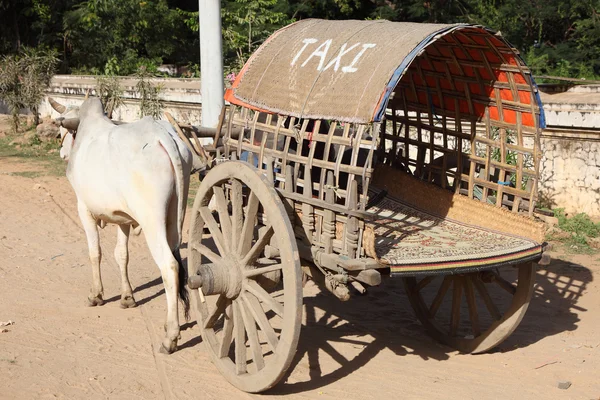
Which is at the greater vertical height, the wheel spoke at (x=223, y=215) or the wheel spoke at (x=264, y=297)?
the wheel spoke at (x=223, y=215)

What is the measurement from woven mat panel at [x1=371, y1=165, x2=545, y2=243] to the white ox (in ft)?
5.04

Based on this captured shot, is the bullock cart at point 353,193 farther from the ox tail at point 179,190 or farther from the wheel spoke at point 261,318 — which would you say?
the ox tail at point 179,190

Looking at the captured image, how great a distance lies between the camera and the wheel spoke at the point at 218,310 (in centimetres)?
454

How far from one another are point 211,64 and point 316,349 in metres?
4.65

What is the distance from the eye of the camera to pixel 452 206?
519 centimetres

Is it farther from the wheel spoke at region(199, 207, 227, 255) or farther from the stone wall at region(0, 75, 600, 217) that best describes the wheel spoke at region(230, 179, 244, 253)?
the stone wall at region(0, 75, 600, 217)

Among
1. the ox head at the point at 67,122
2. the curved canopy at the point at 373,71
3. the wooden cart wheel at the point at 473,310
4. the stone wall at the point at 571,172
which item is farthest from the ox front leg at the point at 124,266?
the stone wall at the point at 571,172

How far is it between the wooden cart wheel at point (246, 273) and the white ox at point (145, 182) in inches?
12.1

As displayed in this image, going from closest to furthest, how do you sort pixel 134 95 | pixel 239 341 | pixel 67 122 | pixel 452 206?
pixel 239 341, pixel 452 206, pixel 67 122, pixel 134 95

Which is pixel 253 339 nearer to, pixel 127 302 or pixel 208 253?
pixel 208 253

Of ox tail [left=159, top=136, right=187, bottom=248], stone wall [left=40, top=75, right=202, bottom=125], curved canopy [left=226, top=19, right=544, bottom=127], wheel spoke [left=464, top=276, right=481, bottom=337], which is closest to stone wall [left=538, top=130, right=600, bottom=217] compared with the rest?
curved canopy [left=226, top=19, right=544, bottom=127]

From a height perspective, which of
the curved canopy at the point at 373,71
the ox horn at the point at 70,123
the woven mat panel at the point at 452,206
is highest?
the curved canopy at the point at 373,71

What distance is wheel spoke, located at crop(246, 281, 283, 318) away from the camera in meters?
4.02

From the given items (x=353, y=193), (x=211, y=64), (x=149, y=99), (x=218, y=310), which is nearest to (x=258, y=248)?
(x=218, y=310)
